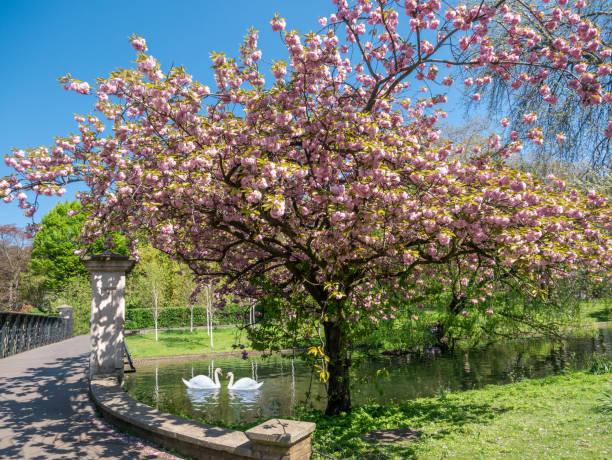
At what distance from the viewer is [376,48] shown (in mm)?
8352

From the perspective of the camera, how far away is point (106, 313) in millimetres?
10008

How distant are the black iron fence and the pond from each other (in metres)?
5.10

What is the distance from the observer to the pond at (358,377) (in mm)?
11859

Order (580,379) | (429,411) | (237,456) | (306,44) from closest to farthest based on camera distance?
1. (237,456)
2. (306,44)
3. (429,411)
4. (580,379)

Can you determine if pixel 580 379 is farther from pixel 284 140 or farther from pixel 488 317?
pixel 284 140

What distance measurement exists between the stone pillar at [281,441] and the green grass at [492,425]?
2.33 feet

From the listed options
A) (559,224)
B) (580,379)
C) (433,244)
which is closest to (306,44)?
(433,244)

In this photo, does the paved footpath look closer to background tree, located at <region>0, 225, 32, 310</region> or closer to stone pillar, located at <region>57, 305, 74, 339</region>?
stone pillar, located at <region>57, 305, 74, 339</region>

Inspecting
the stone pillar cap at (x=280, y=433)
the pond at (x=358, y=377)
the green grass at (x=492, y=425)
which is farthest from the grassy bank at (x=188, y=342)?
the stone pillar cap at (x=280, y=433)

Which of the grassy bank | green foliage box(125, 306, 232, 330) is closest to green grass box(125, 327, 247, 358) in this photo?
the grassy bank

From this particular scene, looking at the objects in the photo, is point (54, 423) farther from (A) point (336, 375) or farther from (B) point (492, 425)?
(B) point (492, 425)

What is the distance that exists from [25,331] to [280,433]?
65.4 feet

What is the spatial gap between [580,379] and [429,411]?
5.91 m

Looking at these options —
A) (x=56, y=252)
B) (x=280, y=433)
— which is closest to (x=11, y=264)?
(x=56, y=252)
